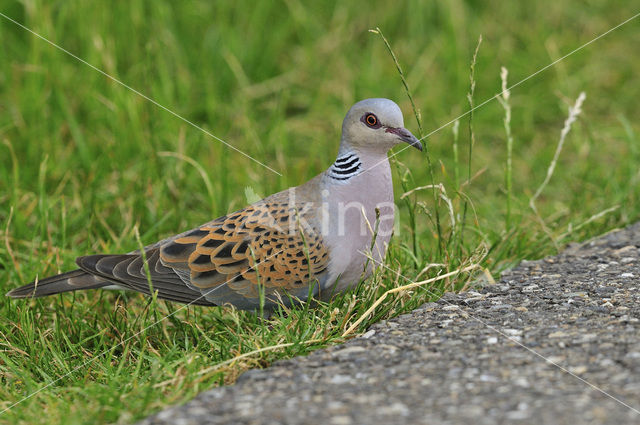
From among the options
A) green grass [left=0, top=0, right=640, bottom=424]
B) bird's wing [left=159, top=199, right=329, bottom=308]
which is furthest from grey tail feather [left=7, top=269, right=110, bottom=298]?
bird's wing [left=159, top=199, right=329, bottom=308]

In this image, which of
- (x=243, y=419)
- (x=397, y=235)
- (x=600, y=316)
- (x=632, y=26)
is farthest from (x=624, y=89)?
(x=243, y=419)

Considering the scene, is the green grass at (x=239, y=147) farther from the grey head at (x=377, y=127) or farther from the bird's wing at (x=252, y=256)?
the grey head at (x=377, y=127)

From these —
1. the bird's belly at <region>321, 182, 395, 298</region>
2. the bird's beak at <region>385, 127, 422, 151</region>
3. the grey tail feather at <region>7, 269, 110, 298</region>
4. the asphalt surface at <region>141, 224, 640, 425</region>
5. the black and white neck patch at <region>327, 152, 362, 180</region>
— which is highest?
the bird's beak at <region>385, 127, 422, 151</region>

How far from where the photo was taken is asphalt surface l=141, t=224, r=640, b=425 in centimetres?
252

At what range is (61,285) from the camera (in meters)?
3.98

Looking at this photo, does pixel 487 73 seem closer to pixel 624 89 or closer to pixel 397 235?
pixel 624 89

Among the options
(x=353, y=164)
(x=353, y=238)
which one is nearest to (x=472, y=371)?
(x=353, y=238)

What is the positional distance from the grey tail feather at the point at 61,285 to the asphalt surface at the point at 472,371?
1278 millimetres

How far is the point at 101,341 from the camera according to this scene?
3.81 meters

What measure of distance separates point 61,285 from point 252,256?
1.02 meters

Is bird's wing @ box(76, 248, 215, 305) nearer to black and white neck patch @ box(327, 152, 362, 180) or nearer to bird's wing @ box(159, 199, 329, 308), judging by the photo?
bird's wing @ box(159, 199, 329, 308)

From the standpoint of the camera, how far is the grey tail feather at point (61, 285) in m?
3.96

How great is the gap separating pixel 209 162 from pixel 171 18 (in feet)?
5.30

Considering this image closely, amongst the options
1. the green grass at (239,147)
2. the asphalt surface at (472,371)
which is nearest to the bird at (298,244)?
the green grass at (239,147)
